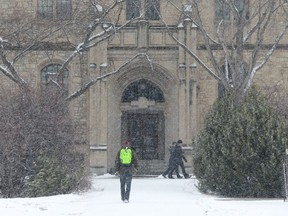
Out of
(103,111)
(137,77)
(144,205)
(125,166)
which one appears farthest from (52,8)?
(144,205)

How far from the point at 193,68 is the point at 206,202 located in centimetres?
1301

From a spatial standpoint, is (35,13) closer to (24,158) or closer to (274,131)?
(24,158)

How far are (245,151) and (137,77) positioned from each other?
42.0 feet

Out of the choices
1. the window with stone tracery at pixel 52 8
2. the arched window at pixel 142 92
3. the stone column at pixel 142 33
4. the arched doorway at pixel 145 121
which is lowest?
the arched doorway at pixel 145 121

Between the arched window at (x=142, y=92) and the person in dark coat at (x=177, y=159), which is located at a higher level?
the arched window at (x=142, y=92)

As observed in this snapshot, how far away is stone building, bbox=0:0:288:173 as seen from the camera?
96.1 ft

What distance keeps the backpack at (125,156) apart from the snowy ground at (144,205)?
1036 millimetres

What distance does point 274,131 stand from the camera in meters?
19.3

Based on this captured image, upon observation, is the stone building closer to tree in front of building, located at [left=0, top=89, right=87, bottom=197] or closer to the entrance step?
the entrance step

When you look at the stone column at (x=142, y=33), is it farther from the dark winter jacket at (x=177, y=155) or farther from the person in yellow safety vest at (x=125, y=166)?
the person in yellow safety vest at (x=125, y=166)

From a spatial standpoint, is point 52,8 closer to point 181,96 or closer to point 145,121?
point 145,121

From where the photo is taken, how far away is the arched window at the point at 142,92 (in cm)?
3183

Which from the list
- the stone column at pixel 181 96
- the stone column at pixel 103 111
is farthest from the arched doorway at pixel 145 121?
the stone column at pixel 181 96

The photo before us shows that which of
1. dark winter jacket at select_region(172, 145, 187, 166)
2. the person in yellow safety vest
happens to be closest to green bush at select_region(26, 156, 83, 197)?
the person in yellow safety vest
